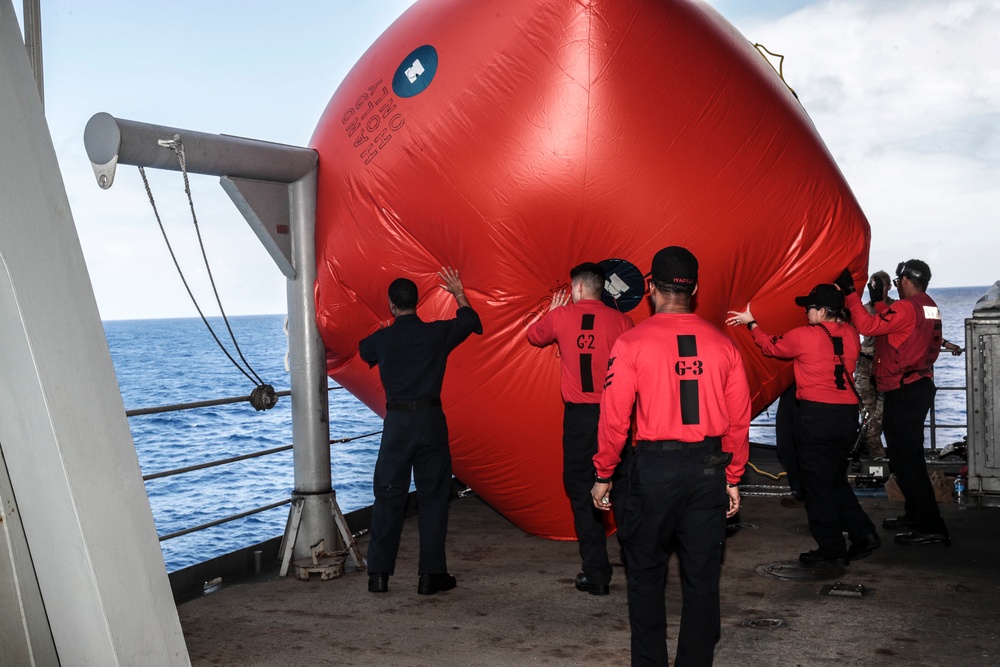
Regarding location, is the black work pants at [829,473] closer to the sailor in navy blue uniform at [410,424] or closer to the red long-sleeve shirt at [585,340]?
the red long-sleeve shirt at [585,340]

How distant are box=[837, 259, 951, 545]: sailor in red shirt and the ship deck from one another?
26cm

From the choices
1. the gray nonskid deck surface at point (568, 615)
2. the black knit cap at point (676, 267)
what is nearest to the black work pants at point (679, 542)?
the gray nonskid deck surface at point (568, 615)

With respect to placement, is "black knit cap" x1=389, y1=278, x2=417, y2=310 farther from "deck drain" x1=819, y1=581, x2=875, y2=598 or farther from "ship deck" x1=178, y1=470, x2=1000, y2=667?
"deck drain" x1=819, y1=581, x2=875, y2=598

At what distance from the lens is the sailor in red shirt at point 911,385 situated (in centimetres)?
619

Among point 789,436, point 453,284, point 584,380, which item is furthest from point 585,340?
point 789,436

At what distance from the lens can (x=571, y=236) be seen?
5215 mm

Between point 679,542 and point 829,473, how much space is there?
2.37 meters

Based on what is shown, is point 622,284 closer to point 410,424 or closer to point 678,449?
point 410,424

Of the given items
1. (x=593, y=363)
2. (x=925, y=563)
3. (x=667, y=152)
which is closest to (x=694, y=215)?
(x=667, y=152)

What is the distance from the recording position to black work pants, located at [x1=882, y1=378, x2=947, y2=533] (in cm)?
620

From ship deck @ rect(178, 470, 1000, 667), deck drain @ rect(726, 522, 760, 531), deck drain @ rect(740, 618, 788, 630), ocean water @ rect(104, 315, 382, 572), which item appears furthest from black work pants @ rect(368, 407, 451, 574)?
ocean water @ rect(104, 315, 382, 572)

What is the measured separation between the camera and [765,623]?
184 inches

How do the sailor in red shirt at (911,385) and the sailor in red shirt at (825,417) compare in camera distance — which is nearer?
the sailor in red shirt at (825,417)

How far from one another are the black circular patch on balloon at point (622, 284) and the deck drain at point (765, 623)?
1.90 meters
